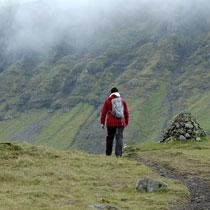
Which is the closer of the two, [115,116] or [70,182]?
[70,182]

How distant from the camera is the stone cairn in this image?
40375mm

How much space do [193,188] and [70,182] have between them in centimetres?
554

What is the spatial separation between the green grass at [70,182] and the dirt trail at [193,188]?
48 centimetres

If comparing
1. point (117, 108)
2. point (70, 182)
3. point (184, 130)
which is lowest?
point (70, 182)

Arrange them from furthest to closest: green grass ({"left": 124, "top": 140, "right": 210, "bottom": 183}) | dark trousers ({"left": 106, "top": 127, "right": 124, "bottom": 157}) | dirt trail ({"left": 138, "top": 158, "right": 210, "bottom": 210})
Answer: dark trousers ({"left": 106, "top": 127, "right": 124, "bottom": 157}) → green grass ({"left": 124, "top": 140, "right": 210, "bottom": 183}) → dirt trail ({"left": 138, "top": 158, "right": 210, "bottom": 210})

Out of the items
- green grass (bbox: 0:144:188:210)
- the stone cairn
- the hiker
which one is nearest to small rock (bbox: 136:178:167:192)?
green grass (bbox: 0:144:188:210)

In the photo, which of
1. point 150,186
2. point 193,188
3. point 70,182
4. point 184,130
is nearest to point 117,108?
point 70,182

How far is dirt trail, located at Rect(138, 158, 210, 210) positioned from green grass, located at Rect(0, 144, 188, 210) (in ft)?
1.57

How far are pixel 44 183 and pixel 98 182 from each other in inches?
97.4

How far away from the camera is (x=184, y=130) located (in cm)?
4047

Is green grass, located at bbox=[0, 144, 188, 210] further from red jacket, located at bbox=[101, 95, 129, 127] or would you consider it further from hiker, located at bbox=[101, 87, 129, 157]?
red jacket, located at bbox=[101, 95, 129, 127]

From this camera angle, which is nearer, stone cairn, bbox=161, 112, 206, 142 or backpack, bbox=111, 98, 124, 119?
backpack, bbox=111, 98, 124, 119

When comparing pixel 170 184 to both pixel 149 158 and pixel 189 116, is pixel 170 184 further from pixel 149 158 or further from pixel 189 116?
pixel 189 116

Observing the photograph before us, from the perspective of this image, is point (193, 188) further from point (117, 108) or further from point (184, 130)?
point (184, 130)
